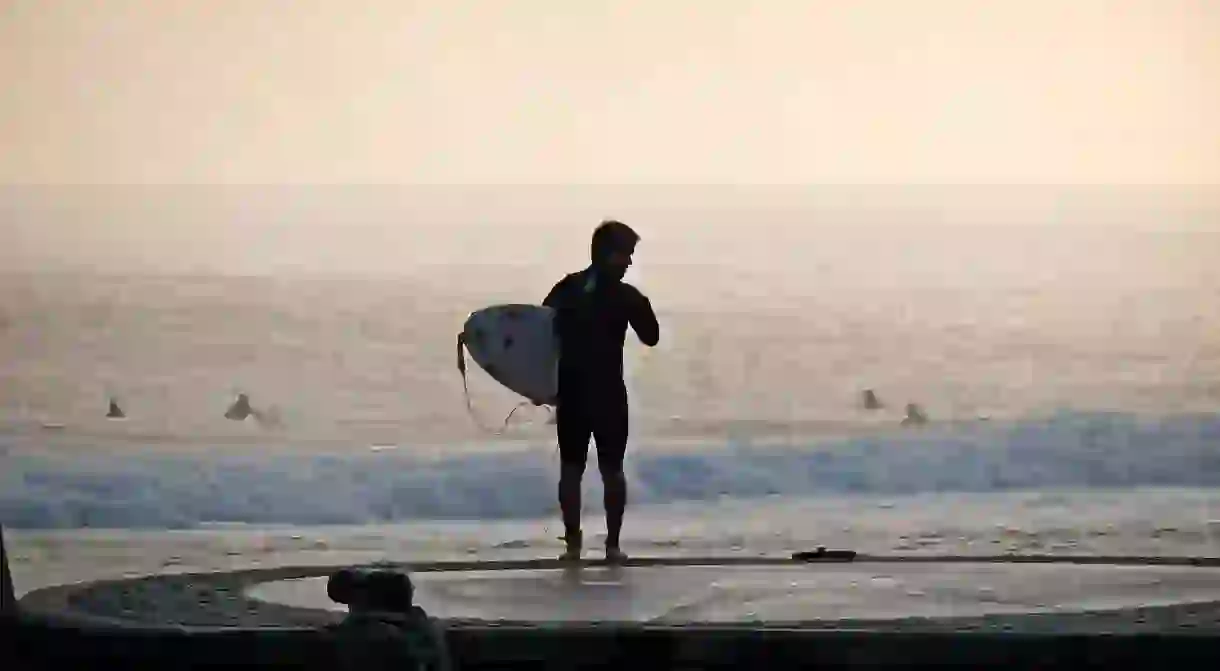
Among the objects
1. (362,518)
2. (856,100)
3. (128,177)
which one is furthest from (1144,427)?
(128,177)

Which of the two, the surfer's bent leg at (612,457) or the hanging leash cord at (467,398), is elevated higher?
the hanging leash cord at (467,398)

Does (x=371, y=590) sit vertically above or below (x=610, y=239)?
below

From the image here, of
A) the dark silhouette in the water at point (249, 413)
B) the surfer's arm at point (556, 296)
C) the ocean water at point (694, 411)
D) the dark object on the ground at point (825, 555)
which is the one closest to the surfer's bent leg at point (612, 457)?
the ocean water at point (694, 411)

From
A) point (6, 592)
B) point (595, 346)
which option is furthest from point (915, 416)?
point (6, 592)

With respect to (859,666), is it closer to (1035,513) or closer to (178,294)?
(1035,513)

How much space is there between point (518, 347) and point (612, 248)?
0.32m

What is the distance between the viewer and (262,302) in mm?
3789

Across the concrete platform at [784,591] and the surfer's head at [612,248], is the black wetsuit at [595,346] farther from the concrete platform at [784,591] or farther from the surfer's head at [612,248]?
the concrete platform at [784,591]

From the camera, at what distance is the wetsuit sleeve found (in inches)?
130

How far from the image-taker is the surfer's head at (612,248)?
3346 millimetres

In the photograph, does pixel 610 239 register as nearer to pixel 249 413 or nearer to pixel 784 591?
pixel 784 591

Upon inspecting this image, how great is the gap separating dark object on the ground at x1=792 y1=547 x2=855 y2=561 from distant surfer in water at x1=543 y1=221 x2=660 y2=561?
0.43 metres

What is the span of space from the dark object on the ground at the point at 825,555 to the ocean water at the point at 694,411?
89 millimetres

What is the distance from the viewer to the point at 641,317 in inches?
130
